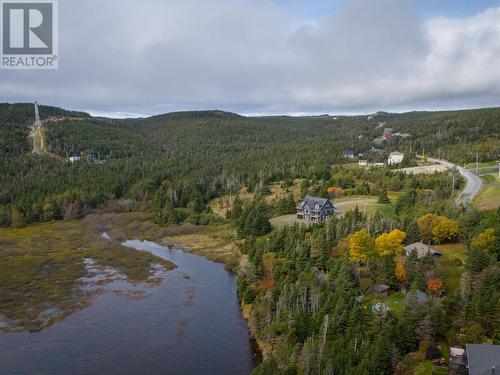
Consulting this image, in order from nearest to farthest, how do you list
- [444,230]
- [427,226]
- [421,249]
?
[421,249] → [444,230] → [427,226]

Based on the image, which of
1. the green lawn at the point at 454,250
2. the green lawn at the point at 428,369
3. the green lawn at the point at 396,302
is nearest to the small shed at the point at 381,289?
the green lawn at the point at 396,302

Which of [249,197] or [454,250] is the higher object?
[249,197]

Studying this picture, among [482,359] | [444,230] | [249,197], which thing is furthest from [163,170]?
[482,359]

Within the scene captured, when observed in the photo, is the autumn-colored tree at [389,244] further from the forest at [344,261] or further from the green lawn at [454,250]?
the green lawn at [454,250]

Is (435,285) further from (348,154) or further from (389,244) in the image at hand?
(348,154)

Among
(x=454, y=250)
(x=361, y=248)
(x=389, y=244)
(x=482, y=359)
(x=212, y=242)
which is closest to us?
(x=482, y=359)

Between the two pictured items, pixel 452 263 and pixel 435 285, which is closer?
pixel 435 285

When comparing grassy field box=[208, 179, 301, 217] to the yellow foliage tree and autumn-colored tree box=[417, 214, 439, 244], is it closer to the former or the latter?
autumn-colored tree box=[417, 214, 439, 244]
